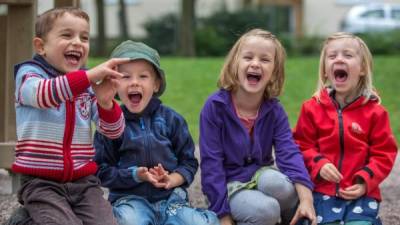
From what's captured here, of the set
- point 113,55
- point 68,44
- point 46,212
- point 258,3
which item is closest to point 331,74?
point 113,55

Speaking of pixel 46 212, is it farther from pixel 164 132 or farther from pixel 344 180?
pixel 344 180

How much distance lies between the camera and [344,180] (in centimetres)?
471

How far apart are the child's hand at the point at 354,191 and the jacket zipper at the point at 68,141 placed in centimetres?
162

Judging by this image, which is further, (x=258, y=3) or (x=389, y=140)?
(x=258, y=3)

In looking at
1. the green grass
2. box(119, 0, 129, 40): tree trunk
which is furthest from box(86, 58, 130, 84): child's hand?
box(119, 0, 129, 40): tree trunk

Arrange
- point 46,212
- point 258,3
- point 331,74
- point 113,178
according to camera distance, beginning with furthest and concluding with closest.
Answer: point 258,3 → point 331,74 → point 113,178 → point 46,212

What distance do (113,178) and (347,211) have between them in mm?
1391

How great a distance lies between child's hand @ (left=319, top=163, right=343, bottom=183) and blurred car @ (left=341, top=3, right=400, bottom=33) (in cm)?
2648

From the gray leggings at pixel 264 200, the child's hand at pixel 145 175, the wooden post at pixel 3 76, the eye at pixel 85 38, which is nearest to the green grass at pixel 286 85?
the wooden post at pixel 3 76

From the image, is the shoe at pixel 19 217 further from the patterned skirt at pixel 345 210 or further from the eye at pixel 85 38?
the patterned skirt at pixel 345 210

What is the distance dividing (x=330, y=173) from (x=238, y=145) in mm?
563

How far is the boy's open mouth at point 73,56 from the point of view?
4.16 m

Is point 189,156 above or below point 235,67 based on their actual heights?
below

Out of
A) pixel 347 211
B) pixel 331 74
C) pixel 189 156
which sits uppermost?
pixel 331 74
